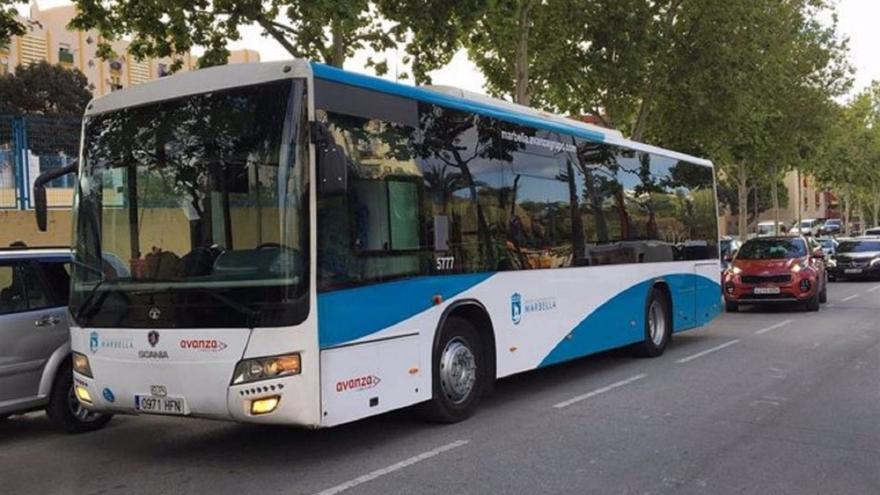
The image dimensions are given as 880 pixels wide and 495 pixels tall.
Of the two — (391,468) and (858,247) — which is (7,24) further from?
(858,247)

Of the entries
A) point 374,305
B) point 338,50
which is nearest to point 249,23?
point 338,50

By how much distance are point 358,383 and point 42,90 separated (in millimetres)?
38270

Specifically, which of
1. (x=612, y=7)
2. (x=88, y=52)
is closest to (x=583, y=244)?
(x=612, y=7)

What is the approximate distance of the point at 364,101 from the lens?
682 centimetres

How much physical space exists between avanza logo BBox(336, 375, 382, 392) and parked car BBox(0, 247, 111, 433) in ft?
9.59

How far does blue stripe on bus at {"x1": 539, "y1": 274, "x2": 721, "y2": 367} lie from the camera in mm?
9648

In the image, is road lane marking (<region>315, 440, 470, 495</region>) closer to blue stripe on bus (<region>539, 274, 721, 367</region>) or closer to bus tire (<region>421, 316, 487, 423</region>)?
bus tire (<region>421, 316, 487, 423</region>)

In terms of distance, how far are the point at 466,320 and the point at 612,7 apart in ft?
53.9

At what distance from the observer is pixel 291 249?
6.00 metres

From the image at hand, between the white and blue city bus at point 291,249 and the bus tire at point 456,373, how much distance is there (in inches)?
0.7

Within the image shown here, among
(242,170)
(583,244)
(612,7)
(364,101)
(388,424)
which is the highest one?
(612,7)

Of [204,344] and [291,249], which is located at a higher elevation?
[291,249]

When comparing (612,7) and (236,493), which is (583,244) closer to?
(236,493)

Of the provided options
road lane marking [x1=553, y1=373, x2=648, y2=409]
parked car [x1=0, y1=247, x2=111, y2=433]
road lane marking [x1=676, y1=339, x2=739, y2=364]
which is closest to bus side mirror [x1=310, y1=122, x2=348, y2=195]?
parked car [x1=0, y1=247, x2=111, y2=433]
